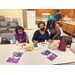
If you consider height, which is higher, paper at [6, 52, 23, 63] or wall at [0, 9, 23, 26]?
wall at [0, 9, 23, 26]

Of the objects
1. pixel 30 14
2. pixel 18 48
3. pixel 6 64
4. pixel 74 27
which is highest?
pixel 30 14

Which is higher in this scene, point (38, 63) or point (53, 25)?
point (53, 25)

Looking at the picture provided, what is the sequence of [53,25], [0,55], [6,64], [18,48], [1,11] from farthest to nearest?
[1,11], [53,25], [18,48], [0,55], [6,64]

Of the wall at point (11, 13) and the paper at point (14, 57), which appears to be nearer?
the paper at point (14, 57)

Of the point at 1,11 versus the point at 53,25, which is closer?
the point at 53,25

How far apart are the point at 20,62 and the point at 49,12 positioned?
5760 millimetres

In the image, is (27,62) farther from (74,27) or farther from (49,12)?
(49,12)

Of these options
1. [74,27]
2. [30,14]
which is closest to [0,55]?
[74,27]

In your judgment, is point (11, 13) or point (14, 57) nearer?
point (14, 57)

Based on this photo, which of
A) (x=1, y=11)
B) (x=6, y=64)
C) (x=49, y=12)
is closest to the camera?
(x=6, y=64)

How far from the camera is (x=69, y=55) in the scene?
3.72 ft

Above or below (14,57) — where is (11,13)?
above

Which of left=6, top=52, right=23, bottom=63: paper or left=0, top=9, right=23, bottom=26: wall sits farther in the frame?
left=0, top=9, right=23, bottom=26: wall

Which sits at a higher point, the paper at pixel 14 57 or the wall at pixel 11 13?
the wall at pixel 11 13
